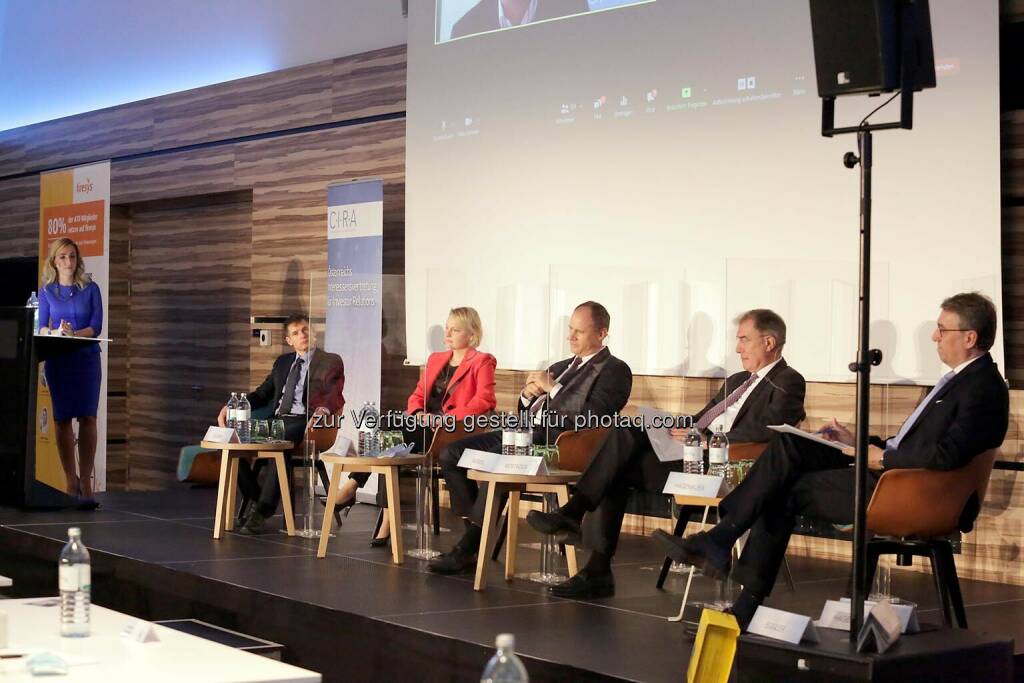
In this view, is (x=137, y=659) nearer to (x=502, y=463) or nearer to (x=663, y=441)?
(x=502, y=463)

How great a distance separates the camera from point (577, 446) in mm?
5102

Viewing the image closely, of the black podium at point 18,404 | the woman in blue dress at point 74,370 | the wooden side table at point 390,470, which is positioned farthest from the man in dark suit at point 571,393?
the woman in blue dress at point 74,370

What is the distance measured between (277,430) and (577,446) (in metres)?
1.74

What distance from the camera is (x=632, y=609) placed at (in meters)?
4.46

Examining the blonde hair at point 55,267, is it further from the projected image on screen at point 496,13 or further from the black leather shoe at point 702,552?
the black leather shoe at point 702,552

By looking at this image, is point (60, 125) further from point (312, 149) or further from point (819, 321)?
point (819, 321)

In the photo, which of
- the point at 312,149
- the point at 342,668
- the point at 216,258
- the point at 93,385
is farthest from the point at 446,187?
the point at 342,668

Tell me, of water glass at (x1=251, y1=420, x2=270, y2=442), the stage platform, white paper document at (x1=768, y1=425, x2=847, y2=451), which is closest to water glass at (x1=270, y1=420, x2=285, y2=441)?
water glass at (x1=251, y1=420, x2=270, y2=442)

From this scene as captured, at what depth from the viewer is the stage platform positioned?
150 inches

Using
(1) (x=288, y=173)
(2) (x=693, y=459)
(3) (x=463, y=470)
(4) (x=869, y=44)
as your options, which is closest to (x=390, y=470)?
(3) (x=463, y=470)

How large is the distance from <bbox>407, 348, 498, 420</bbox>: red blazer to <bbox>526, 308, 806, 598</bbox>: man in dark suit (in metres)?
0.91

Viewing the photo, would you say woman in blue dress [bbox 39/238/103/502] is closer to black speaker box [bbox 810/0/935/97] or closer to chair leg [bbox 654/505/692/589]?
chair leg [bbox 654/505/692/589]

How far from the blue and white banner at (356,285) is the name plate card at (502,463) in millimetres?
857

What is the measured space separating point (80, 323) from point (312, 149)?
192 cm
